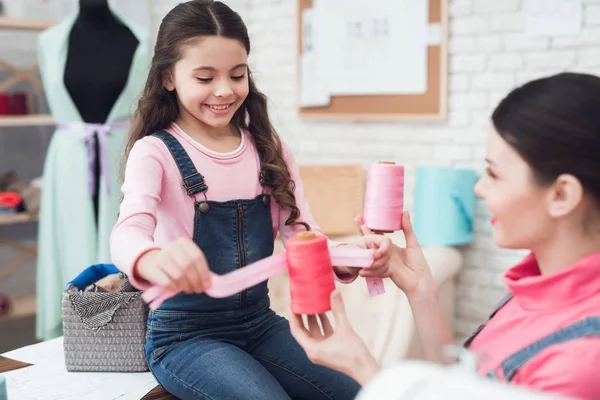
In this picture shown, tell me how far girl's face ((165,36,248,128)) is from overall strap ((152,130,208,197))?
0.28 ft

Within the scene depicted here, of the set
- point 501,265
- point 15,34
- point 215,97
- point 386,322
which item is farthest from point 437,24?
point 15,34

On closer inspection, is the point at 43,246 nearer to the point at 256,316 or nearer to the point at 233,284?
the point at 256,316

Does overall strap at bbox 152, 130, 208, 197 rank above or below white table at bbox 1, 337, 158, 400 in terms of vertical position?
above

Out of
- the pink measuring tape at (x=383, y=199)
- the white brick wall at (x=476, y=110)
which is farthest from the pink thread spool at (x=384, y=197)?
the white brick wall at (x=476, y=110)

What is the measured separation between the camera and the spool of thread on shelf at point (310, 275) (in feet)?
3.77

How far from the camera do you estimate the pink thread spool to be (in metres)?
1.39

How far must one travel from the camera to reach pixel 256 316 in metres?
1.53

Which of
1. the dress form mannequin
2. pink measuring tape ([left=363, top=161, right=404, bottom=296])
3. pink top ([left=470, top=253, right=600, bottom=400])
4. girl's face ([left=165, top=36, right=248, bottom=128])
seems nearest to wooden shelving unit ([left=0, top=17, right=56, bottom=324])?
the dress form mannequin

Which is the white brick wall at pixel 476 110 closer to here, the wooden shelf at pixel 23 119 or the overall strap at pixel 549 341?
the wooden shelf at pixel 23 119

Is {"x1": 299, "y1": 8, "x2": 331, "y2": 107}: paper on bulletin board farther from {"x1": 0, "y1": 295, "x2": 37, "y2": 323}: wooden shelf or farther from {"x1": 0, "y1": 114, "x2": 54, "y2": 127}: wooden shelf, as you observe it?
{"x1": 0, "y1": 295, "x2": 37, "y2": 323}: wooden shelf

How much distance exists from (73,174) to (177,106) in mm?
1572

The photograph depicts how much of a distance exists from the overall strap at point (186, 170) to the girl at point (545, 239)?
424mm

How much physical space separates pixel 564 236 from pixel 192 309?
755 mm

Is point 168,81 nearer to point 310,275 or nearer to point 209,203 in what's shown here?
point 209,203
